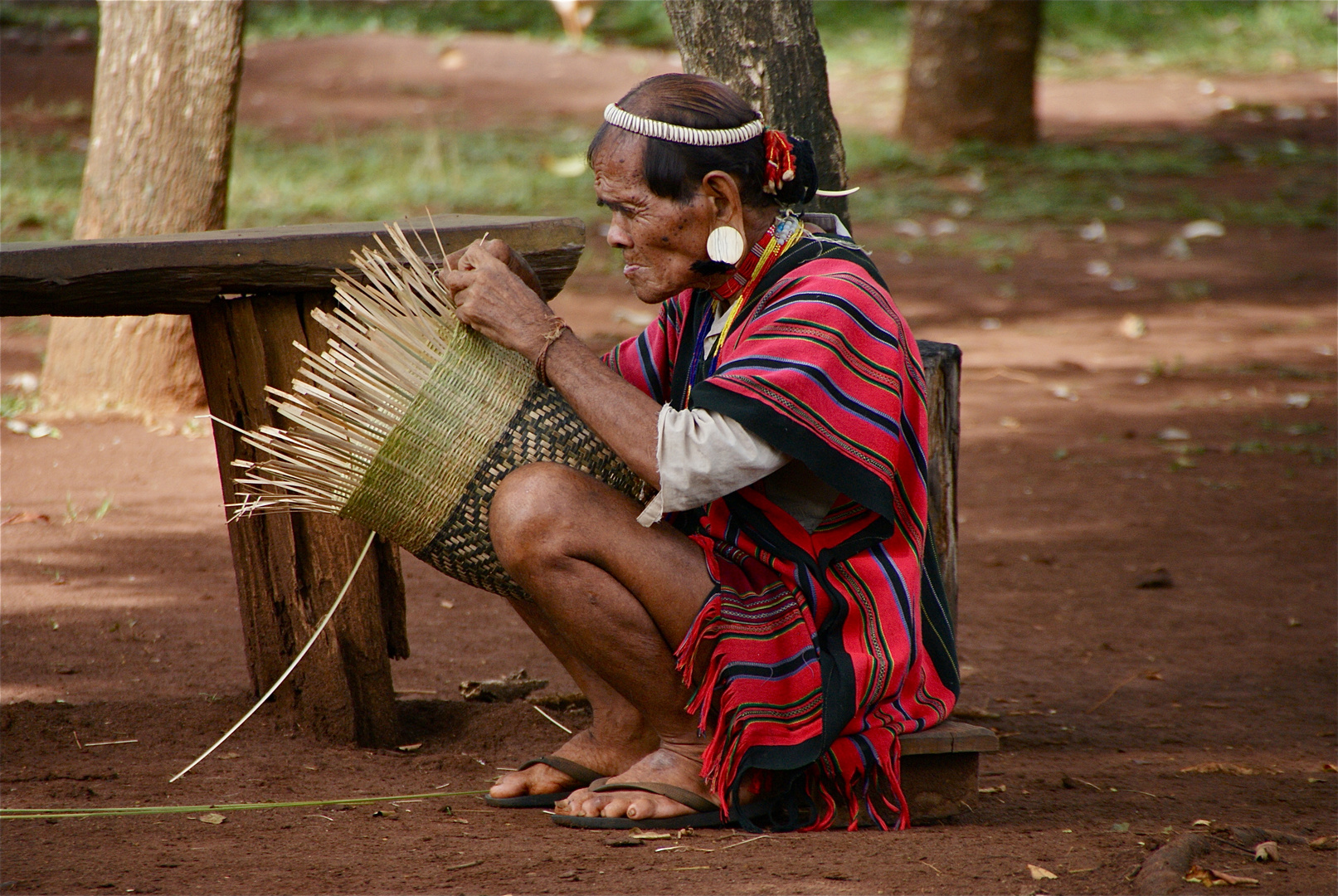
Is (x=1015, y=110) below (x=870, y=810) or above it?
above

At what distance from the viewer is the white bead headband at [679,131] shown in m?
2.22

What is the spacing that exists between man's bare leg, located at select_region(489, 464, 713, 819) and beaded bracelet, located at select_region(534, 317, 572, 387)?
0.16 m

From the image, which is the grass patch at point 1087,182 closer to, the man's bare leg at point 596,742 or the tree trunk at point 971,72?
the tree trunk at point 971,72

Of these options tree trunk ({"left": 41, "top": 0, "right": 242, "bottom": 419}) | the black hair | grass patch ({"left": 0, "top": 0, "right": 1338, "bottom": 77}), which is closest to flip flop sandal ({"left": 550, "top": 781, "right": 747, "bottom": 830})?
the black hair

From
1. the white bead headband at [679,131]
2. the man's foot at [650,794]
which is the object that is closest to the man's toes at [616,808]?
the man's foot at [650,794]

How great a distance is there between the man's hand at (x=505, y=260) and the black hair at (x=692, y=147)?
10.0 inches

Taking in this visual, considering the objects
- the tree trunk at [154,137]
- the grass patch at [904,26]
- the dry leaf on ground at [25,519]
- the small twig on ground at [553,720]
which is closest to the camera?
the small twig on ground at [553,720]

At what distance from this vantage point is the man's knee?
7.27 ft

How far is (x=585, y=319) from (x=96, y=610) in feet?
11.1

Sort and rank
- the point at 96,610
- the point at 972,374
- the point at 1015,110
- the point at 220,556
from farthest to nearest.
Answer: the point at 1015,110 → the point at 972,374 → the point at 220,556 → the point at 96,610

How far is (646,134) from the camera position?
2232mm

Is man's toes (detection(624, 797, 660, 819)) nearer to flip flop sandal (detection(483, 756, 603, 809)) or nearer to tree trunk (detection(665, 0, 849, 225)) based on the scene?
flip flop sandal (detection(483, 756, 603, 809))

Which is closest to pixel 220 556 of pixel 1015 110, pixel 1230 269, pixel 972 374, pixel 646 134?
pixel 646 134

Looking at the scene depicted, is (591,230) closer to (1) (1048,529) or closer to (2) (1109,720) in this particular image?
(1) (1048,529)
